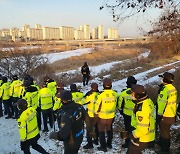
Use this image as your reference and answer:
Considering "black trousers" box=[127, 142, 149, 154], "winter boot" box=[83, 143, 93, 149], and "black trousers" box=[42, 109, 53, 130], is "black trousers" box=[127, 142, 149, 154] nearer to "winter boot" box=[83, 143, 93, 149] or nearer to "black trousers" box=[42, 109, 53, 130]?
"winter boot" box=[83, 143, 93, 149]

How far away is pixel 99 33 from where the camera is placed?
131 meters

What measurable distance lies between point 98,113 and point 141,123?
2.25 m

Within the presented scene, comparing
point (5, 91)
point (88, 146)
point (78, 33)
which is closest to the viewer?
point (88, 146)

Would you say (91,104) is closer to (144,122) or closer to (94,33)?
(144,122)

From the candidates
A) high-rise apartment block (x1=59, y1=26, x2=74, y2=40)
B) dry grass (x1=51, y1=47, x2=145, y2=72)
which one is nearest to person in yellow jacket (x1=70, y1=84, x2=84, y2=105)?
dry grass (x1=51, y1=47, x2=145, y2=72)

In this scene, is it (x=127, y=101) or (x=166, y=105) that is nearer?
(x=166, y=105)

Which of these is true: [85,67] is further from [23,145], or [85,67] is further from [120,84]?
[23,145]

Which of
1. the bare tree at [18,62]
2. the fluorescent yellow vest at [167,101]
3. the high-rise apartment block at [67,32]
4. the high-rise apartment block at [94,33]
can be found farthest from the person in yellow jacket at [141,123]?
the high-rise apartment block at [67,32]

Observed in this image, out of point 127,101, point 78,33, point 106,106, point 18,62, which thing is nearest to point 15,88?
point 106,106

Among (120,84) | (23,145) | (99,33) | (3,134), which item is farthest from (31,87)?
(99,33)

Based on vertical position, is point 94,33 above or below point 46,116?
above

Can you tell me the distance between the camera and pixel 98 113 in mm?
6969

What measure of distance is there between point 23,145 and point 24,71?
33.7 feet

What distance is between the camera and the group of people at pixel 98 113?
4840mm
